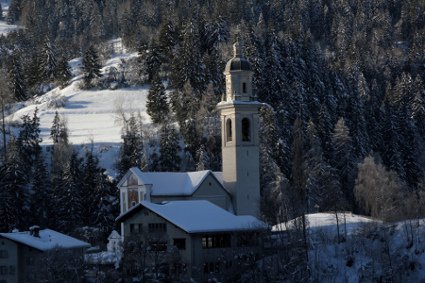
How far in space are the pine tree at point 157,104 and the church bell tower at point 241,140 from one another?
33.3m

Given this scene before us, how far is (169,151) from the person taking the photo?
101188mm

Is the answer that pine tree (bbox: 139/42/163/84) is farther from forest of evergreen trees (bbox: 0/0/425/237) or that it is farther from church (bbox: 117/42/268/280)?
church (bbox: 117/42/268/280)

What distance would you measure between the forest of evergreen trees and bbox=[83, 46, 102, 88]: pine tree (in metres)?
0.24

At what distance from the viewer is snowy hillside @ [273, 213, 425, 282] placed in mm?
64250

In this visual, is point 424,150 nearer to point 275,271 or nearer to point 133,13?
point 275,271

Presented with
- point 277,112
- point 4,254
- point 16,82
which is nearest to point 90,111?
point 16,82

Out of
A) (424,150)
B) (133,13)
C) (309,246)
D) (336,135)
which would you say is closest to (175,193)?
(309,246)

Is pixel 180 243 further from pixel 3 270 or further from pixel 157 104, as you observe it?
pixel 157 104

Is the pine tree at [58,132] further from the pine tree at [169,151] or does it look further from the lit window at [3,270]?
the lit window at [3,270]

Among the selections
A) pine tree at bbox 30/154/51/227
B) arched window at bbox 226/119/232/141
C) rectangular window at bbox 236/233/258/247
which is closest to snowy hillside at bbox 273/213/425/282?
rectangular window at bbox 236/233/258/247

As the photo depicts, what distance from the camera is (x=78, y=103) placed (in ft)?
434

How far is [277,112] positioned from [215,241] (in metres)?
48.2

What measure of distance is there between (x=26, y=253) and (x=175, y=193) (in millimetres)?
12782

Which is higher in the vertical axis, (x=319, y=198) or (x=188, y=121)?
(x=188, y=121)
